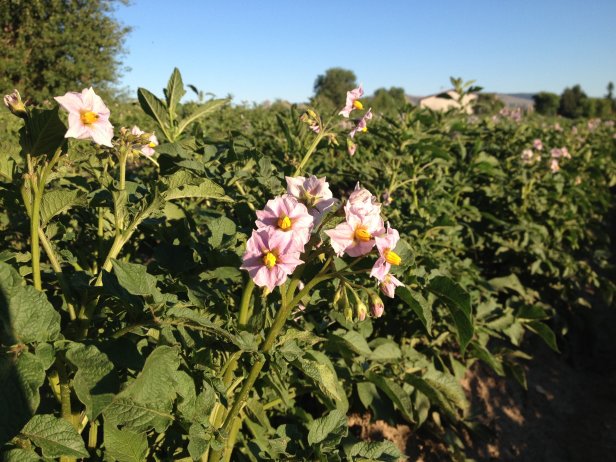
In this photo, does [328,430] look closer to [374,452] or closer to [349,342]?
[374,452]

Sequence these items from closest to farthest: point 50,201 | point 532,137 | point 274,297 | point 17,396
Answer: point 17,396 < point 50,201 < point 274,297 < point 532,137

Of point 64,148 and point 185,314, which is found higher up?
point 64,148

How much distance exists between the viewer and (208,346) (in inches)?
50.8

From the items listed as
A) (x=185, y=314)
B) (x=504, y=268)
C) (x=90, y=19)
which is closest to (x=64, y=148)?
(x=185, y=314)

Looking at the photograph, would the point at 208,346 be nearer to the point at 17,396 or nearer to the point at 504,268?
the point at 17,396

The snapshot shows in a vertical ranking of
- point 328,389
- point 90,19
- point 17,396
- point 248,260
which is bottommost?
point 328,389

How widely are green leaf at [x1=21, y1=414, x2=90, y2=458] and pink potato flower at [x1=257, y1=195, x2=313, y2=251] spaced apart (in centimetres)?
56

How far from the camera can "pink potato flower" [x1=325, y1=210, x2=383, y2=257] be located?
1121 mm

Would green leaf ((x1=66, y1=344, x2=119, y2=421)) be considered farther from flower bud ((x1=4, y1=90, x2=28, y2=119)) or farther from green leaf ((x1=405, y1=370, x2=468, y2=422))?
green leaf ((x1=405, y1=370, x2=468, y2=422))

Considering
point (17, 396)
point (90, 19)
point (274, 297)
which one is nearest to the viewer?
point (17, 396)

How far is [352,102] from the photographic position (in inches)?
78.4

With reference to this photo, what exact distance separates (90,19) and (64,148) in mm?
18602

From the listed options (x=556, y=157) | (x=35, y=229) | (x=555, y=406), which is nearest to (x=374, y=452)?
(x=35, y=229)

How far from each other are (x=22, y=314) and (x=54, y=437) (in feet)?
0.84
